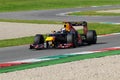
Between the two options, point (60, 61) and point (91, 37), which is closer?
point (60, 61)

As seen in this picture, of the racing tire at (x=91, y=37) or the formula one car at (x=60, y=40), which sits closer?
the formula one car at (x=60, y=40)

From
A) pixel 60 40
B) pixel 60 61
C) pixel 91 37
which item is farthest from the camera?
pixel 91 37

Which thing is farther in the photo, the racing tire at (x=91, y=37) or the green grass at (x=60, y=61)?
the racing tire at (x=91, y=37)

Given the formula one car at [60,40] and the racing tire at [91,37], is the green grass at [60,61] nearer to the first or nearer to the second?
the formula one car at [60,40]

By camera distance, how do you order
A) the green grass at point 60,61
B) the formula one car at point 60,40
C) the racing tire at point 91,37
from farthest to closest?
1. the racing tire at point 91,37
2. the formula one car at point 60,40
3. the green grass at point 60,61

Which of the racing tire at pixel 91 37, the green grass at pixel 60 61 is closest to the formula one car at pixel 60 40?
the racing tire at pixel 91 37

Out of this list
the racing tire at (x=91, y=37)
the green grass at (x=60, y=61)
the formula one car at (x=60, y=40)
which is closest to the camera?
the green grass at (x=60, y=61)

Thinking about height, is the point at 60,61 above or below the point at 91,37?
above

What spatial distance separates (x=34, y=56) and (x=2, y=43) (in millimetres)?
4822

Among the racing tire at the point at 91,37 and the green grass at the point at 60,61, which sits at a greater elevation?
the green grass at the point at 60,61

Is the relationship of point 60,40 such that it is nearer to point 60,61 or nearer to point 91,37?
point 91,37

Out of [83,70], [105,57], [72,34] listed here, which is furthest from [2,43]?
[83,70]

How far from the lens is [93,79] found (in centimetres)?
1042

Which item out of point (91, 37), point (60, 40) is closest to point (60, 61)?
point (60, 40)
